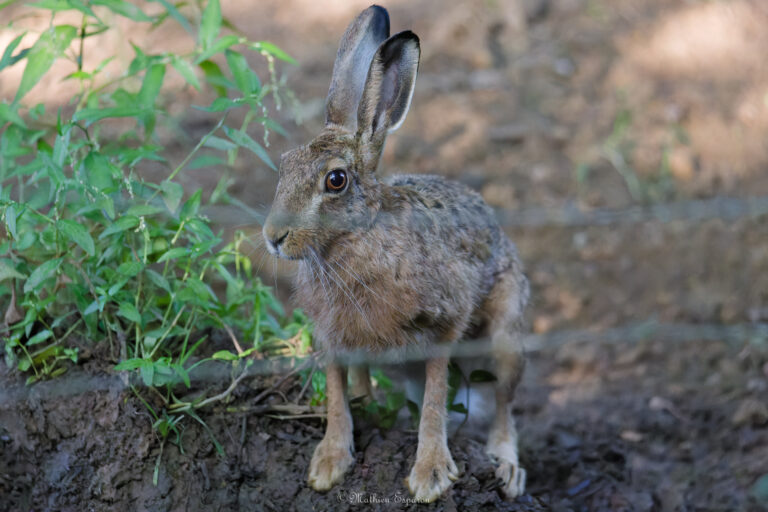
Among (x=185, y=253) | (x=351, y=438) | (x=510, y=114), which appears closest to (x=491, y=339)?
(x=351, y=438)

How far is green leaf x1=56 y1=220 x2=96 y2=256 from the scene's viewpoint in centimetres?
334

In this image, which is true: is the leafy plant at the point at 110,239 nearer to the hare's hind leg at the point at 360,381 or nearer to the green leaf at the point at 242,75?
the green leaf at the point at 242,75

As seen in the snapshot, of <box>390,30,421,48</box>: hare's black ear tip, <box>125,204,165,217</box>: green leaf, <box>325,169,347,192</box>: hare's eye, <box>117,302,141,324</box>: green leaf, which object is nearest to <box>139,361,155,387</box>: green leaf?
<box>117,302,141,324</box>: green leaf

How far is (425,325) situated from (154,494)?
136cm

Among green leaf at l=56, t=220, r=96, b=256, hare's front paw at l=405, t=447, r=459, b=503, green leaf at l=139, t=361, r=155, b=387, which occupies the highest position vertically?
green leaf at l=56, t=220, r=96, b=256

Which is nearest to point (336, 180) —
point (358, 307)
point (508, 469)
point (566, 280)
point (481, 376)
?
point (358, 307)

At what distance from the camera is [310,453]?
152 inches

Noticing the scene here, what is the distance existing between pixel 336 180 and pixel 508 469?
1.57m

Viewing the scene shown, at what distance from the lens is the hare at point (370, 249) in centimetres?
359

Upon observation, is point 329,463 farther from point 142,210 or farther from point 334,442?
point 142,210

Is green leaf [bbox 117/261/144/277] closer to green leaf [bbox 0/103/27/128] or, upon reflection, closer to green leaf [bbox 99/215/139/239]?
green leaf [bbox 99/215/139/239]

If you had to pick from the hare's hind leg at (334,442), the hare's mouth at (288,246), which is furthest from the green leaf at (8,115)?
the hare's hind leg at (334,442)

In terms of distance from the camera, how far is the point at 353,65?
12.9 ft

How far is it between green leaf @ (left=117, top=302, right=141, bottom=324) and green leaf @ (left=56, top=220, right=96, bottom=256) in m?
0.29
